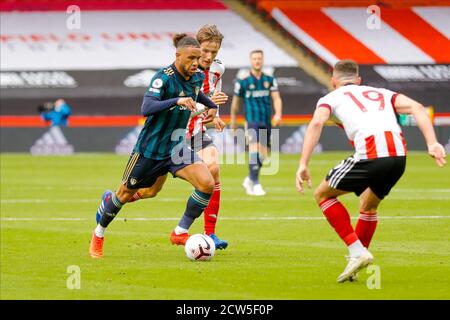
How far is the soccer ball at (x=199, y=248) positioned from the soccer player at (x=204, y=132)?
0.88 m

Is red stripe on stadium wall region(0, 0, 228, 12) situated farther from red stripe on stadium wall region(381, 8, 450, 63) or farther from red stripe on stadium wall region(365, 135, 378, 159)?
red stripe on stadium wall region(365, 135, 378, 159)

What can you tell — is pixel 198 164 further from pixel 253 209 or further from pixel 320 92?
pixel 320 92

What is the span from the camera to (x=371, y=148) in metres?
9.40

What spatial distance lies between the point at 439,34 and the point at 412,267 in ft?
98.6

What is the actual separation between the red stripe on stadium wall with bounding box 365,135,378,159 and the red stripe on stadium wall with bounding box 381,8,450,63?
30448 mm

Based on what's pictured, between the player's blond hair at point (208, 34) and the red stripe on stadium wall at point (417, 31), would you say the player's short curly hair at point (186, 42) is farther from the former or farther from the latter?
the red stripe on stadium wall at point (417, 31)

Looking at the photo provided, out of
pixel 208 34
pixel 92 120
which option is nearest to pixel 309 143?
pixel 208 34

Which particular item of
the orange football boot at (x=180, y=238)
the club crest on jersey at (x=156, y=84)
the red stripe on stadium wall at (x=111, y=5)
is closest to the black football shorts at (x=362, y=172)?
the club crest on jersey at (x=156, y=84)

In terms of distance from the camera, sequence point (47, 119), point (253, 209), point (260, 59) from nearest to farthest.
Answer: point (253, 209)
point (260, 59)
point (47, 119)

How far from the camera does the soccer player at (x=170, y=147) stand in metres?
11.0

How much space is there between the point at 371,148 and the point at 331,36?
30978 millimetres

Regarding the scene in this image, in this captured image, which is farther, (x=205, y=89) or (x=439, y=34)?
(x=439, y=34)

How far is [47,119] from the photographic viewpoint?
3725 centimetres
